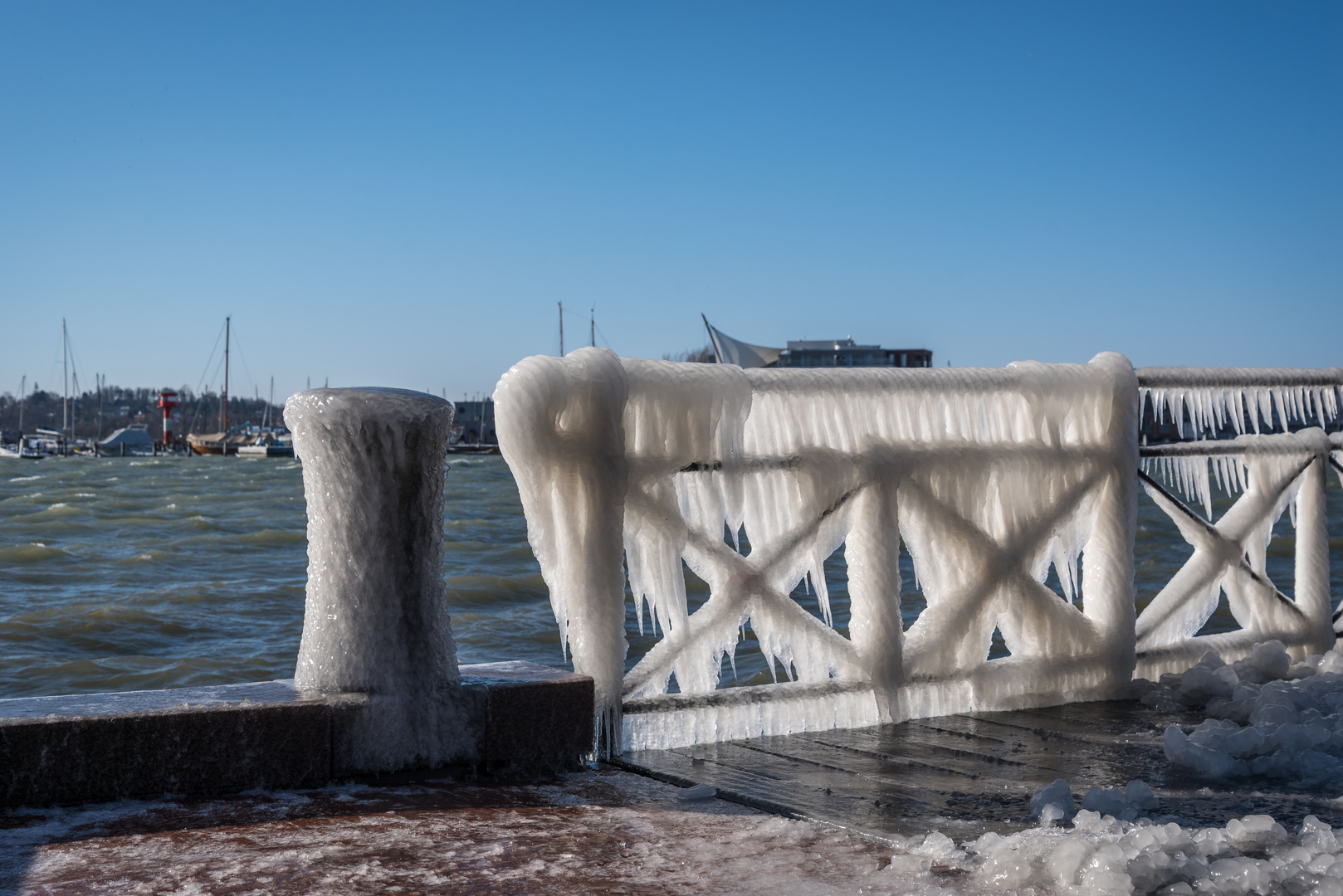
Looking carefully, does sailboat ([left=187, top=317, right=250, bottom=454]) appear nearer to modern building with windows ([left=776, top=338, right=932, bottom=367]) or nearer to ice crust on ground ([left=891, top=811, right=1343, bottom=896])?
modern building with windows ([left=776, top=338, right=932, bottom=367])

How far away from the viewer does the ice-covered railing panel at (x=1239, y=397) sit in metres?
5.04

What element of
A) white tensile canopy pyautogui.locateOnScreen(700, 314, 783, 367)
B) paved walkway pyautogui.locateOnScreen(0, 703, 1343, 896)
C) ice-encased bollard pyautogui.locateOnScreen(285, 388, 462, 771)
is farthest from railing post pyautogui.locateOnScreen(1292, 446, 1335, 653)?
white tensile canopy pyautogui.locateOnScreen(700, 314, 783, 367)

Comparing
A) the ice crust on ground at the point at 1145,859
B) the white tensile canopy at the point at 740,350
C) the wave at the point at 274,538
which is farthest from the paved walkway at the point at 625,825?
the white tensile canopy at the point at 740,350

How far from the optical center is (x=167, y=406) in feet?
456

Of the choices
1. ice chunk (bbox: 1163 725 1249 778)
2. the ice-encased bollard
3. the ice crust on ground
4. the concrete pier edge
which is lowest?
ice chunk (bbox: 1163 725 1249 778)

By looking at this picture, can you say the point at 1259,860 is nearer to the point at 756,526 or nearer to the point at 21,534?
the point at 756,526

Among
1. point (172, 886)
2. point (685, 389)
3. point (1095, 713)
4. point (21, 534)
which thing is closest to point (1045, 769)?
point (1095, 713)

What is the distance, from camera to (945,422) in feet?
14.7

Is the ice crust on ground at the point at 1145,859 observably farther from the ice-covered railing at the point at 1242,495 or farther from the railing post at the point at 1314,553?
the railing post at the point at 1314,553

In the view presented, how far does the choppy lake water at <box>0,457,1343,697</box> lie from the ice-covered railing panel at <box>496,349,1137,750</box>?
12.7ft

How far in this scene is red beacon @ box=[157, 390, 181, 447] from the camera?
456ft

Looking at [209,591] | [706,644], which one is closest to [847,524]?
[706,644]

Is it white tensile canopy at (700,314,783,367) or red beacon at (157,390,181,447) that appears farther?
red beacon at (157,390,181,447)

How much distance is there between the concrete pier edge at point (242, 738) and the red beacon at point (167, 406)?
479ft
